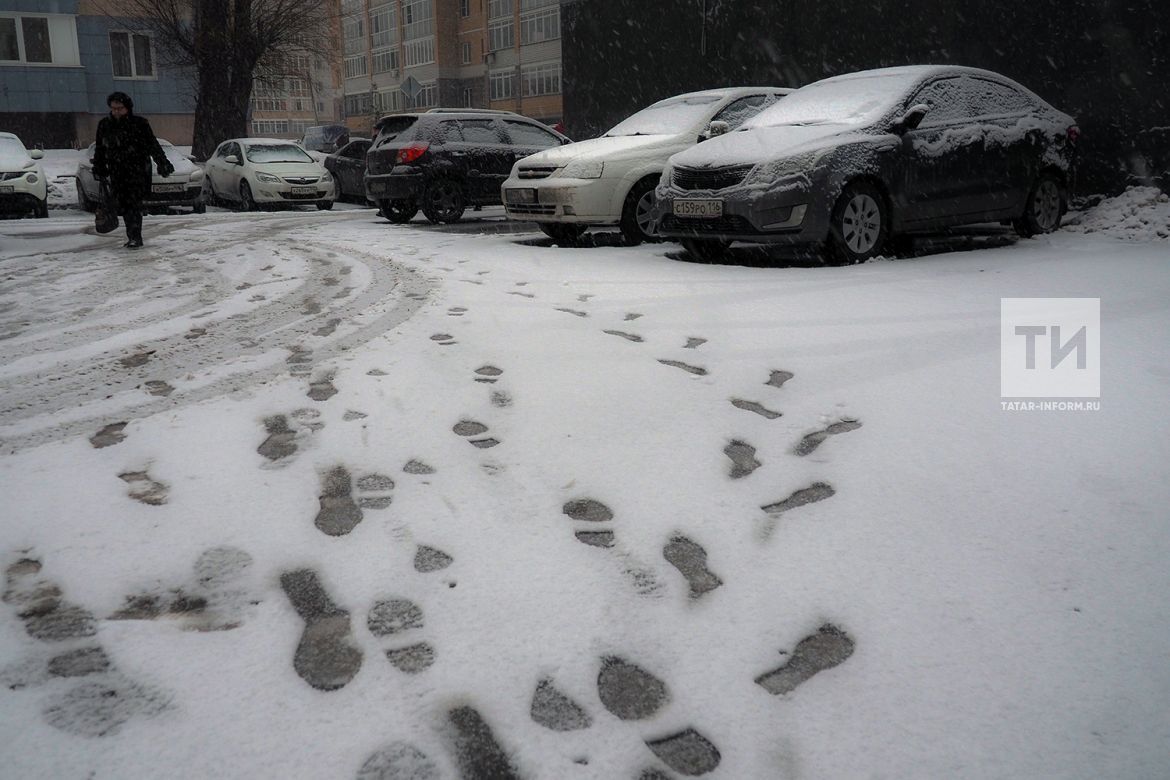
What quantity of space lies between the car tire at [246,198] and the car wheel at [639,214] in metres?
9.63

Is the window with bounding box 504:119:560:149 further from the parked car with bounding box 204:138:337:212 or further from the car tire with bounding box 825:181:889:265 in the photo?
the car tire with bounding box 825:181:889:265

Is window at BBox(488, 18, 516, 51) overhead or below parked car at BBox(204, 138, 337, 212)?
overhead

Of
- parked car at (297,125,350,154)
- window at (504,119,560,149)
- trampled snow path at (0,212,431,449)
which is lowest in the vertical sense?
trampled snow path at (0,212,431,449)

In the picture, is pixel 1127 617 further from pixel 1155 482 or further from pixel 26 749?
pixel 26 749

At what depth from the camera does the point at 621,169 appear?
8.86 metres

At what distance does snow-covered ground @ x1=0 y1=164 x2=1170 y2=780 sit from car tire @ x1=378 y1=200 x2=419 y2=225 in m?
8.15

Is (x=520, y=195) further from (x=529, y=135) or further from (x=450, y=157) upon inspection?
(x=529, y=135)

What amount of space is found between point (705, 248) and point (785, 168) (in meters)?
1.41

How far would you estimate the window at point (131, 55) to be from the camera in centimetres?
3030

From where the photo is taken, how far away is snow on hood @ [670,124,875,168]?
7.09 meters

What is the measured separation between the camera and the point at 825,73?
1291 centimetres

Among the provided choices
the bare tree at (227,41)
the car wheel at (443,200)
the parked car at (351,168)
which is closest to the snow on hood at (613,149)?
the car wheel at (443,200)

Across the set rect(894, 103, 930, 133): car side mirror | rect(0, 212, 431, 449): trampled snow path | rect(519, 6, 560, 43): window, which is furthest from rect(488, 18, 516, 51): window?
rect(894, 103, 930, 133): car side mirror

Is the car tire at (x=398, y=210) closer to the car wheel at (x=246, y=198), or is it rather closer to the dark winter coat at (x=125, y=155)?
the dark winter coat at (x=125, y=155)
